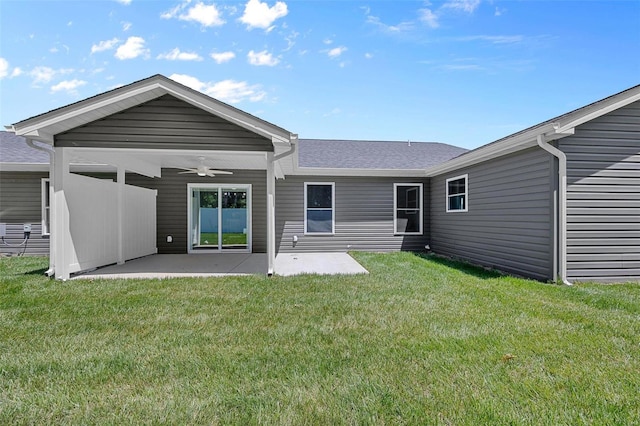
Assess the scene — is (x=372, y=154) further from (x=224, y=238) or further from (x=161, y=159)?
(x=161, y=159)

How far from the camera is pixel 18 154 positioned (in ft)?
32.4

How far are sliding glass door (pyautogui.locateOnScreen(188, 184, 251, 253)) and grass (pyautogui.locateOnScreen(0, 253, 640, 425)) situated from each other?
5114 mm

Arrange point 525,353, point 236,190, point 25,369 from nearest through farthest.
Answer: point 25,369 < point 525,353 < point 236,190

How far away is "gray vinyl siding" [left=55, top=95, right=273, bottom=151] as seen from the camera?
6113mm

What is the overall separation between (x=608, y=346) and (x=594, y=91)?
1119 centimetres

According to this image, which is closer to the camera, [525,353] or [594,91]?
[525,353]

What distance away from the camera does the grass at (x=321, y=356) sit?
208 cm

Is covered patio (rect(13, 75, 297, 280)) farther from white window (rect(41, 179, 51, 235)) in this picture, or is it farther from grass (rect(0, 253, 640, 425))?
white window (rect(41, 179, 51, 235))

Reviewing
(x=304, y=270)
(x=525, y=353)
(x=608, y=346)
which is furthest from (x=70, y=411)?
(x=304, y=270)

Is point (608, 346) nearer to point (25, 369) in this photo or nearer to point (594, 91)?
point (25, 369)

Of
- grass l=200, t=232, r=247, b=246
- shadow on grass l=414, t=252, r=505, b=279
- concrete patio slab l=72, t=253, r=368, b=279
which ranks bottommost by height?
shadow on grass l=414, t=252, r=505, b=279

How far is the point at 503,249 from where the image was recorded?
720 cm

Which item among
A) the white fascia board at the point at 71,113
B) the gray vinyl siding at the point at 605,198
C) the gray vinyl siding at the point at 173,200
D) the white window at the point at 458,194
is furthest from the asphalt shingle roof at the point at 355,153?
the gray vinyl siding at the point at 605,198

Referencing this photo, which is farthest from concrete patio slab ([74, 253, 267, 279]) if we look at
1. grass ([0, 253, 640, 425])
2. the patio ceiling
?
the patio ceiling
